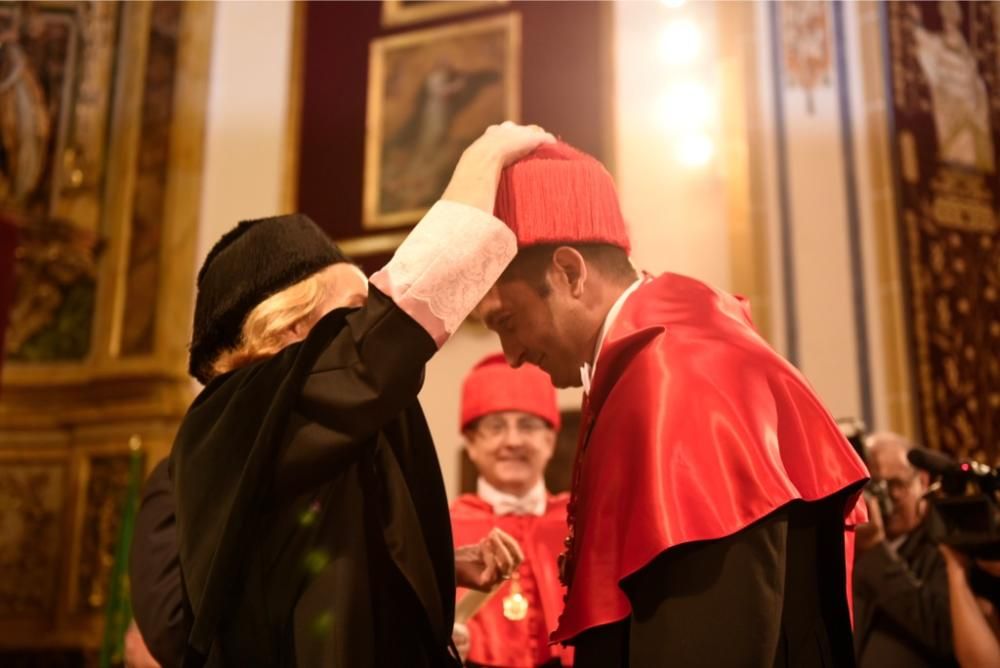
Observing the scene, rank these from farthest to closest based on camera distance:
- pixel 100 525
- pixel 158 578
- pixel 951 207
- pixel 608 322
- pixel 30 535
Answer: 1. pixel 30 535
2. pixel 100 525
3. pixel 951 207
4. pixel 158 578
5. pixel 608 322

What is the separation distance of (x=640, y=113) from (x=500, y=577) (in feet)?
14.3

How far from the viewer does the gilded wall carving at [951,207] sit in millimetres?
5242

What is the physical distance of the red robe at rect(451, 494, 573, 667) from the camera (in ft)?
10.3

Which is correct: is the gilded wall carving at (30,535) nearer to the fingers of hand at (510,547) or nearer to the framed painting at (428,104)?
the framed painting at (428,104)

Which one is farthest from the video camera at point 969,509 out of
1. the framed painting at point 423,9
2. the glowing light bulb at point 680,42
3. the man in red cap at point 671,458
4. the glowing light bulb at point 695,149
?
the framed painting at point 423,9

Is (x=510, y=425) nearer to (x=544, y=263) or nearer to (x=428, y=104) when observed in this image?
(x=544, y=263)

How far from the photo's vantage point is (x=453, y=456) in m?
5.74

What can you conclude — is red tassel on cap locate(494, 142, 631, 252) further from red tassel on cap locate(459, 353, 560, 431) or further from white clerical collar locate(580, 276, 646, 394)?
red tassel on cap locate(459, 353, 560, 431)

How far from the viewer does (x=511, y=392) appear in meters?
3.59

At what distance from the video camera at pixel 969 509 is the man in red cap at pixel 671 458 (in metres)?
1.15

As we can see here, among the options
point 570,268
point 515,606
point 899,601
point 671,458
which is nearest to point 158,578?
point 570,268

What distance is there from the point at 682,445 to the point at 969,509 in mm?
1613

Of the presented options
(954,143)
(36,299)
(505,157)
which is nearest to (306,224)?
(505,157)

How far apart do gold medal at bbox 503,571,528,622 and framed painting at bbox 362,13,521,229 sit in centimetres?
344
